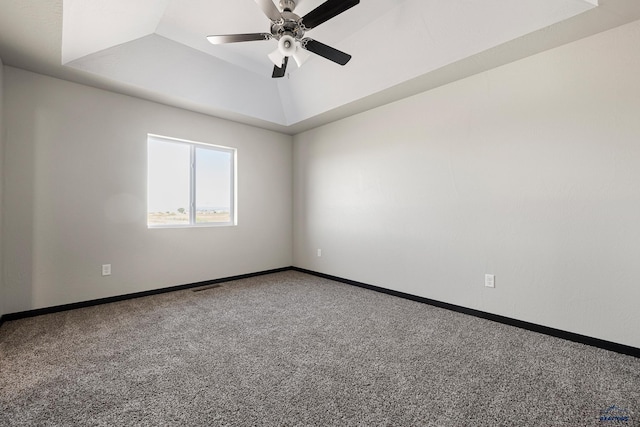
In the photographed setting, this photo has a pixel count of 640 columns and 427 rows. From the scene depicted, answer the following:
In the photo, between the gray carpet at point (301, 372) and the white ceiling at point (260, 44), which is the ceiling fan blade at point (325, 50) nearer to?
the white ceiling at point (260, 44)

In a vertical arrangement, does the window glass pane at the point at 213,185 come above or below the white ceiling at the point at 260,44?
below

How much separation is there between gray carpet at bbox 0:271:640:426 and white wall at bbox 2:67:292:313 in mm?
470

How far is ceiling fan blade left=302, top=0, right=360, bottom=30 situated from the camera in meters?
1.97

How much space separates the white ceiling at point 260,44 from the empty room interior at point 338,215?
0.02 m

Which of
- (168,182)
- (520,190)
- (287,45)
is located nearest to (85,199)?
(168,182)

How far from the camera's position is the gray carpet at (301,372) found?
1.45 m

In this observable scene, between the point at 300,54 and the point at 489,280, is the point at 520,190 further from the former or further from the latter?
the point at 300,54

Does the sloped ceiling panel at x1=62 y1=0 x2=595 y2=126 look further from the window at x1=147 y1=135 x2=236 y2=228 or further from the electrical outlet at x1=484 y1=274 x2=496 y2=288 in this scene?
the electrical outlet at x1=484 y1=274 x2=496 y2=288

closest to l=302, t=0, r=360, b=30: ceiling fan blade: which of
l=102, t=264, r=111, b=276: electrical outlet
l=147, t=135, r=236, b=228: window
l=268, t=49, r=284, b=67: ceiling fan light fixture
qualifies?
l=268, t=49, r=284, b=67: ceiling fan light fixture

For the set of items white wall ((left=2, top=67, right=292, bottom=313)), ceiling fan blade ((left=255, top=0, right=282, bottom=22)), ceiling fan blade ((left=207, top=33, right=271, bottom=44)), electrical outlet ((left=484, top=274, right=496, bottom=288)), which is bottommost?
electrical outlet ((left=484, top=274, right=496, bottom=288))

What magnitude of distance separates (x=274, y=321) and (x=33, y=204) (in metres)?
2.67

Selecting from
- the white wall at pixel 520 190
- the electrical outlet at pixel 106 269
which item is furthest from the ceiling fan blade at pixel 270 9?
the electrical outlet at pixel 106 269

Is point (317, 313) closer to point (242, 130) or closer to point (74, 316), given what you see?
point (74, 316)

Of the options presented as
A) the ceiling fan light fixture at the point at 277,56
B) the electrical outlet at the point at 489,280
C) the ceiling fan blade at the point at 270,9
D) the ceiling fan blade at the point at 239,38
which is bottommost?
the electrical outlet at the point at 489,280
